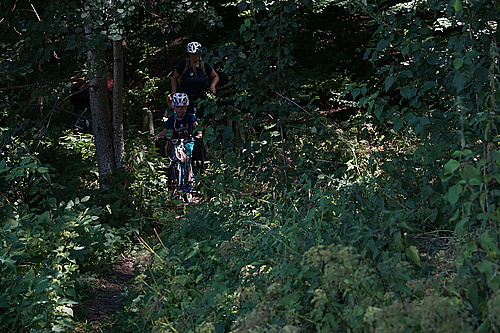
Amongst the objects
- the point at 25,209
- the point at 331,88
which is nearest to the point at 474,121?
the point at 25,209

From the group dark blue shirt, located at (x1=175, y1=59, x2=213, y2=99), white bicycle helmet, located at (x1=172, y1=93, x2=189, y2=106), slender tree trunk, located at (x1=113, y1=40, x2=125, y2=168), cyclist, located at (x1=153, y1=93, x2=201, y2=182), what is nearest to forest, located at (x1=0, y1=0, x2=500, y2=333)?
slender tree trunk, located at (x1=113, y1=40, x2=125, y2=168)

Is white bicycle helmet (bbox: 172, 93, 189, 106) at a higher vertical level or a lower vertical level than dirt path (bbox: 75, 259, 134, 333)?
higher

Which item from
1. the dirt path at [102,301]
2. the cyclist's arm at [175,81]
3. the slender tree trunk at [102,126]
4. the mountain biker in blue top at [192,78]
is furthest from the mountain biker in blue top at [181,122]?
the dirt path at [102,301]

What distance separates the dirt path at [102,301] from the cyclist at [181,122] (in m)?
2.79

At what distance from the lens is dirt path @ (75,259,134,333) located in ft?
16.4

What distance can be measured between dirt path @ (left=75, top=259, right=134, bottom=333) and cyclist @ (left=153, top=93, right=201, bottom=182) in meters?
2.79

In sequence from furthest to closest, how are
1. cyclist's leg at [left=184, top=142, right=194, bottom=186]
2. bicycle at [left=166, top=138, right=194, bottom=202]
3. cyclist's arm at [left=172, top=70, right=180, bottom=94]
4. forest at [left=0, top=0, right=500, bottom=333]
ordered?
cyclist's arm at [left=172, top=70, right=180, bottom=94], cyclist's leg at [left=184, top=142, right=194, bottom=186], bicycle at [left=166, top=138, right=194, bottom=202], forest at [left=0, top=0, right=500, bottom=333]

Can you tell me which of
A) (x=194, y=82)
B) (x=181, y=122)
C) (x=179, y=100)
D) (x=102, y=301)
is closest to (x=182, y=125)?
(x=181, y=122)

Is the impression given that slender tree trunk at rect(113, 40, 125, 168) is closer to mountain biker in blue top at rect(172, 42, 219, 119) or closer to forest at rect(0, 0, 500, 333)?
forest at rect(0, 0, 500, 333)

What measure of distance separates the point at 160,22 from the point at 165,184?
2.27 m

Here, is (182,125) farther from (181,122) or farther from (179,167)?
(179,167)

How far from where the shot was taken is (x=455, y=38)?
4.25m

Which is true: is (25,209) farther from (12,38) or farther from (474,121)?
(474,121)

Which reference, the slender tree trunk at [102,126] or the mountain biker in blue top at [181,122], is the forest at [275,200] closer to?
the slender tree trunk at [102,126]
